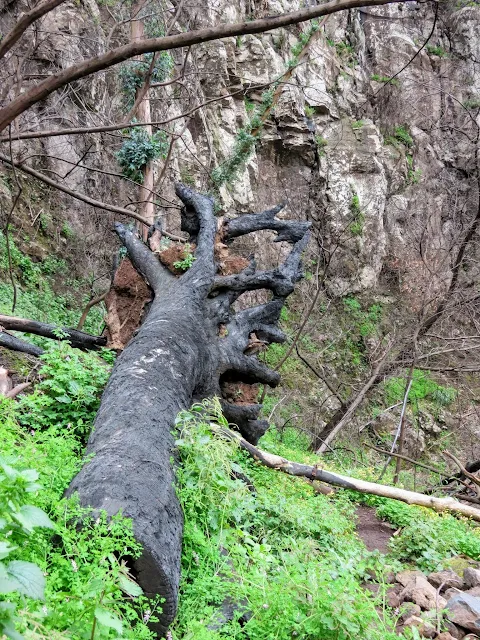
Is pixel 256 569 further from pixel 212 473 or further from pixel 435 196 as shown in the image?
pixel 435 196

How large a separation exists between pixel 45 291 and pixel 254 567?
8.99 meters

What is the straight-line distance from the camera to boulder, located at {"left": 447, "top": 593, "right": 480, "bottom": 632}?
2466 mm

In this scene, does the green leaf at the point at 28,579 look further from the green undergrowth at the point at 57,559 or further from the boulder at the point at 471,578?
the boulder at the point at 471,578

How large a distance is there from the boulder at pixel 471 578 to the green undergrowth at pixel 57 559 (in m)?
2.14

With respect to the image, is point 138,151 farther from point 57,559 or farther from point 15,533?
point 15,533

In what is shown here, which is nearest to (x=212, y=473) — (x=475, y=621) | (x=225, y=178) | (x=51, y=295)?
(x=475, y=621)

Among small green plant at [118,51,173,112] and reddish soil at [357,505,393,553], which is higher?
small green plant at [118,51,173,112]

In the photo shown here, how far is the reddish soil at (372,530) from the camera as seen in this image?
14.7 feet

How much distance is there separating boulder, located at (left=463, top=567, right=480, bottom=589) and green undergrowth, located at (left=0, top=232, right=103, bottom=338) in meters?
7.01

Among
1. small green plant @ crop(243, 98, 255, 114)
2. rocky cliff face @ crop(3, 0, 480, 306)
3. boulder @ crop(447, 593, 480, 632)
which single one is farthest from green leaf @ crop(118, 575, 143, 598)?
small green plant @ crop(243, 98, 255, 114)

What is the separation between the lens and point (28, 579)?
1143 mm

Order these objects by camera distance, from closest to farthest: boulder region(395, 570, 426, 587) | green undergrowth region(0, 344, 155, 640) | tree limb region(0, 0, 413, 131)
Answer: green undergrowth region(0, 344, 155, 640)
tree limb region(0, 0, 413, 131)
boulder region(395, 570, 426, 587)

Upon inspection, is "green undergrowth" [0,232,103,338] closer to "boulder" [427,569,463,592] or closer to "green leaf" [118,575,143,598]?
"boulder" [427,569,463,592]

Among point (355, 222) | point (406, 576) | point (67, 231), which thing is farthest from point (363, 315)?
point (406, 576)
